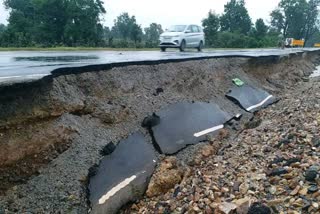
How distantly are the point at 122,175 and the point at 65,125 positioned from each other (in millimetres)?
1173

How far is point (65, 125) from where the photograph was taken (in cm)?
517

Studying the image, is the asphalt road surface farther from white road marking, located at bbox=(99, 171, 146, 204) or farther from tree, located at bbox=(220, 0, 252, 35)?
tree, located at bbox=(220, 0, 252, 35)

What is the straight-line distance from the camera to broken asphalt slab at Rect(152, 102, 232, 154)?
6.38 meters

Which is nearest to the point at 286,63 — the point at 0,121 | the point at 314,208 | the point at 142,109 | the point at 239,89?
the point at 239,89

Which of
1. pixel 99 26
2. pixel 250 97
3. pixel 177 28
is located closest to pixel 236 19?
pixel 99 26

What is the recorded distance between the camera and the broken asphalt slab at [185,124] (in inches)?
251

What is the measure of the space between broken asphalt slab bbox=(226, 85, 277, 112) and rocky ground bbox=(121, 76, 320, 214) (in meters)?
2.64

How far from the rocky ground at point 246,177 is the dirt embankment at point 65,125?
99cm

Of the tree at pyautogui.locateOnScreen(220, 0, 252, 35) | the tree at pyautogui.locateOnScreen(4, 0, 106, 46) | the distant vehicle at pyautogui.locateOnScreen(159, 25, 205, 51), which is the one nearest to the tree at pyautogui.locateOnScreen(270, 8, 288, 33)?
the tree at pyautogui.locateOnScreen(220, 0, 252, 35)

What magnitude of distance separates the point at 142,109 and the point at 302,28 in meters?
71.5

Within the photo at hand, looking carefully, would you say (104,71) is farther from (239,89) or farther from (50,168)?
(239,89)

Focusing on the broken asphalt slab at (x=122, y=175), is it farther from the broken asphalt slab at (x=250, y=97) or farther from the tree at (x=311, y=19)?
the tree at (x=311, y=19)

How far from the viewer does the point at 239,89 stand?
10922 millimetres

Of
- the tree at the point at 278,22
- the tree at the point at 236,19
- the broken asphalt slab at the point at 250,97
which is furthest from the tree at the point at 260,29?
the broken asphalt slab at the point at 250,97
